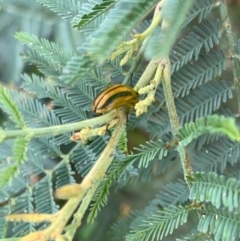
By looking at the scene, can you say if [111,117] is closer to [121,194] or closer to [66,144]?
[66,144]

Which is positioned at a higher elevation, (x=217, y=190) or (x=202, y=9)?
(x=202, y=9)

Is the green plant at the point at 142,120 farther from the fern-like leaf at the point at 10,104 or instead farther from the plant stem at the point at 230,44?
the fern-like leaf at the point at 10,104

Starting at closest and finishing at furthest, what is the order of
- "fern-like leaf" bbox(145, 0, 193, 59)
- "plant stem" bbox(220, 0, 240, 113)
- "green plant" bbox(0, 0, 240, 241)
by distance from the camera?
"fern-like leaf" bbox(145, 0, 193, 59), "green plant" bbox(0, 0, 240, 241), "plant stem" bbox(220, 0, 240, 113)

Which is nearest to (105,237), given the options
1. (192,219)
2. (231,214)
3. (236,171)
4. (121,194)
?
(121,194)

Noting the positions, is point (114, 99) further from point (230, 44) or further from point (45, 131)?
point (230, 44)

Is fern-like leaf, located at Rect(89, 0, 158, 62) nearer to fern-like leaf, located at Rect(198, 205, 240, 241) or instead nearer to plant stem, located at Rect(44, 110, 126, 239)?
plant stem, located at Rect(44, 110, 126, 239)

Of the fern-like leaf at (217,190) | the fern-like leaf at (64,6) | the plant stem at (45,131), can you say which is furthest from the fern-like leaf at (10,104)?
the fern-like leaf at (64,6)

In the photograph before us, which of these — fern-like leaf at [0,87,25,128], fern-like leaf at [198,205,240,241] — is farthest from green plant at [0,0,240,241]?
fern-like leaf at [0,87,25,128]

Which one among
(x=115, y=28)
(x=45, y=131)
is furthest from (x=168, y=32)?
(x=45, y=131)

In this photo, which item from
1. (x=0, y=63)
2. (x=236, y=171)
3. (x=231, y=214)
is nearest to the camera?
(x=231, y=214)
